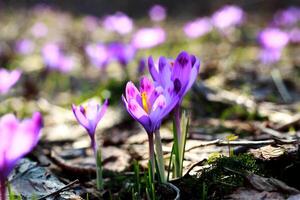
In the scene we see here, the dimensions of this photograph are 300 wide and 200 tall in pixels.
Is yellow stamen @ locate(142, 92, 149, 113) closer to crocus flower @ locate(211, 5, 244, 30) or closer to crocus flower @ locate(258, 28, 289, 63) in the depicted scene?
crocus flower @ locate(258, 28, 289, 63)

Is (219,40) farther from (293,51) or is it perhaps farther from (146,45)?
(146,45)

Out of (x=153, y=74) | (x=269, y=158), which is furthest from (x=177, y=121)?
(x=269, y=158)

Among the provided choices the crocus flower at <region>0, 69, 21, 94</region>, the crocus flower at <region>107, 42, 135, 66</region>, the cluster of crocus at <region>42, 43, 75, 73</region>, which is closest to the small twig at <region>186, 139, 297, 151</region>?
the crocus flower at <region>0, 69, 21, 94</region>

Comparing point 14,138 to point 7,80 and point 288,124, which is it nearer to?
point 7,80

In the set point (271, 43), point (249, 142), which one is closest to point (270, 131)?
point (249, 142)

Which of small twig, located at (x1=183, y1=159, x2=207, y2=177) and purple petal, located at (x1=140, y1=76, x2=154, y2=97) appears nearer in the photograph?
purple petal, located at (x1=140, y1=76, x2=154, y2=97)

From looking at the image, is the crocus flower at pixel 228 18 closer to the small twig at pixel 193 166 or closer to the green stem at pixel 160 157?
the small twig at pixel 193 166
